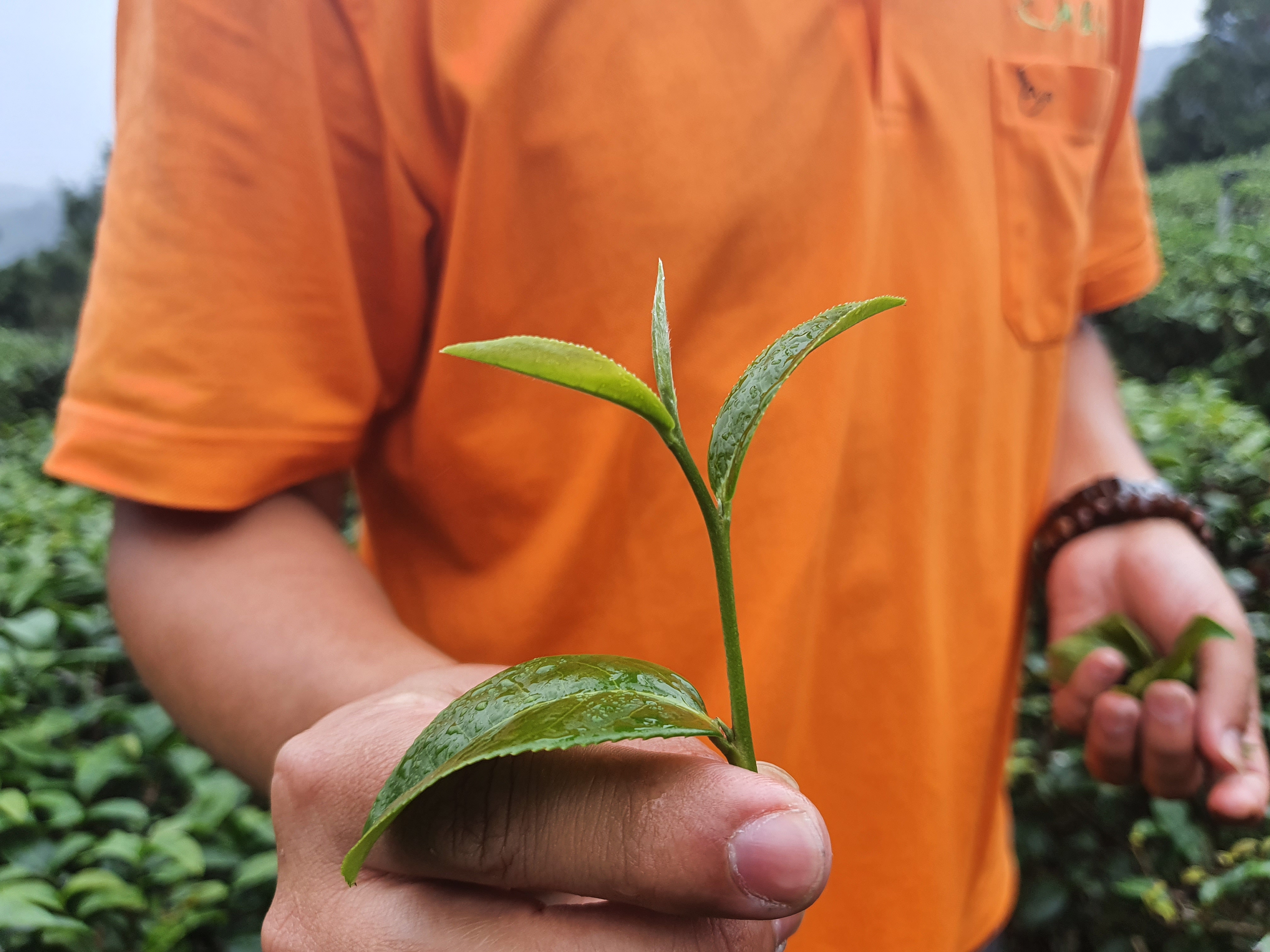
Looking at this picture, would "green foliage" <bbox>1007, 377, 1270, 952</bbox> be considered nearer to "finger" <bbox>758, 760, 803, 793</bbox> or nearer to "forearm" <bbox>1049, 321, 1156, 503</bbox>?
"forearm" <bbox>1049, 321, 1156, 503</bbox>

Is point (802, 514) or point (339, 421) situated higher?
point (339, 421)

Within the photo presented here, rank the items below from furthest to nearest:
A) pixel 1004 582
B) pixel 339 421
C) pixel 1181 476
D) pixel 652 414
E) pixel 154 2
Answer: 1. pixel 1181 476
2. pixel 1004 582
3. pixel 339 421
4. pixel 154 2
5. pixel 652 414

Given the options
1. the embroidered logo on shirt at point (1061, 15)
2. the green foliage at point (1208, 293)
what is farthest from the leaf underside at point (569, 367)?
the green foliage at point (1208, 293)

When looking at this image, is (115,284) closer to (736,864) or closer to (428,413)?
(428,413)

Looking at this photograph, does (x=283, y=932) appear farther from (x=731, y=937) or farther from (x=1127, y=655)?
(x=1127, y=655)

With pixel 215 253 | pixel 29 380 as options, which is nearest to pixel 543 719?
pixel 215 253

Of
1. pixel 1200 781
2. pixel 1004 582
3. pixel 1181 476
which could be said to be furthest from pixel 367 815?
pixel 1181 476

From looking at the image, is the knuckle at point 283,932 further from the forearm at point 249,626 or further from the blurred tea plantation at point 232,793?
the blurred tea plantation at point 232,793
